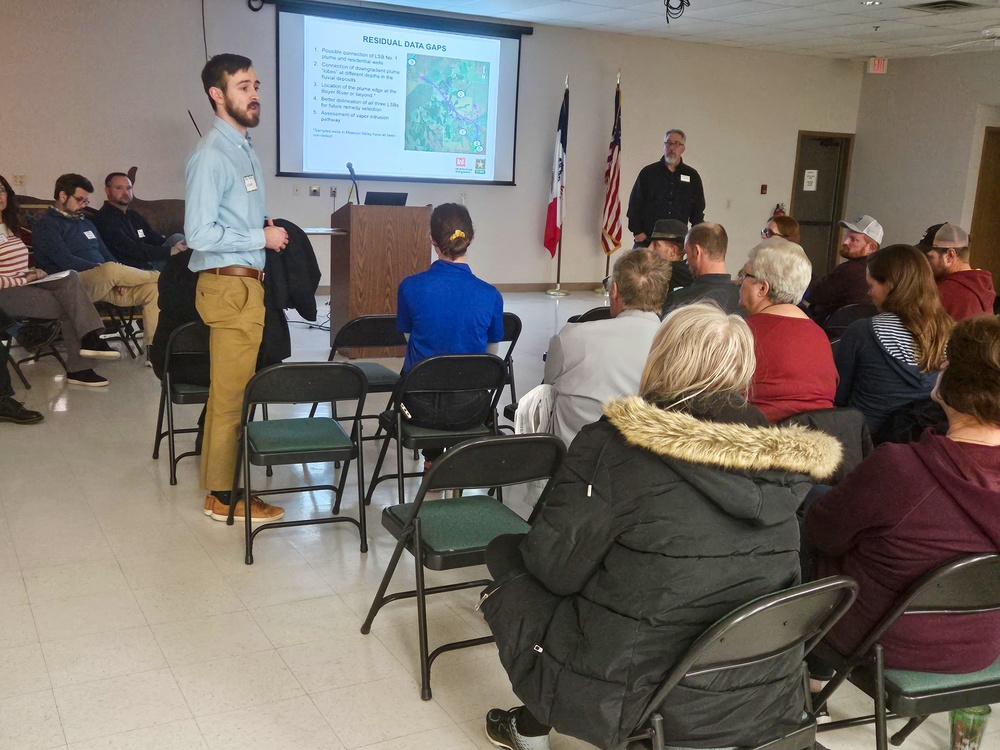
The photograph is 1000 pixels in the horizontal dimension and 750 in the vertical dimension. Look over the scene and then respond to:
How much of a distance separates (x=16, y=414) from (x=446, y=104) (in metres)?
6.05

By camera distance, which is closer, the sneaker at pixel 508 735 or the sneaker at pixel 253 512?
the sneaker at pixel 508 735

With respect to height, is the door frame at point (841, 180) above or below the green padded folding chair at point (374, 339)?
above

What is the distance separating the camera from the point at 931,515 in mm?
1780

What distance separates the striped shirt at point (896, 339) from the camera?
298 centimetres

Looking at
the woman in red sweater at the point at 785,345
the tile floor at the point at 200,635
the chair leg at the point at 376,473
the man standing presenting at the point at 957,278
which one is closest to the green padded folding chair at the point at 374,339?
the chair leg at the point at 376,473

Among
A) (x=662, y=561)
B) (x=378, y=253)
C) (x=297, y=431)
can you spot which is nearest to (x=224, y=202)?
(x=297, y=431)

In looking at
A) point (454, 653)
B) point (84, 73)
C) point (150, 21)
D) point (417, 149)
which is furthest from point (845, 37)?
point (454, 653)

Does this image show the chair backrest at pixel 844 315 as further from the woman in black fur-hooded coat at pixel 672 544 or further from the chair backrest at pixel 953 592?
the woman in black fur-hooded coat at pixel 672 544

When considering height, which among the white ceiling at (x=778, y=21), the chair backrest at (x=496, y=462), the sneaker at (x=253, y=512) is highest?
the white ceiling at (x=778, y=21)

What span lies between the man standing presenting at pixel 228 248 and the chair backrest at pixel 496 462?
135 centimetres

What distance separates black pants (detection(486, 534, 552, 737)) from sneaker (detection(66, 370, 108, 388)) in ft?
13.2

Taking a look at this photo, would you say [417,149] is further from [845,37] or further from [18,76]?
[845,37]

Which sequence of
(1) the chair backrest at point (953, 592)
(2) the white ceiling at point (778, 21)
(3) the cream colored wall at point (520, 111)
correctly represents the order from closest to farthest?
(1) the chair backrest at point (953, 592) → (3) the cream colored wall at point (520, 111) → (2) the white ceiling at point (778, 21)

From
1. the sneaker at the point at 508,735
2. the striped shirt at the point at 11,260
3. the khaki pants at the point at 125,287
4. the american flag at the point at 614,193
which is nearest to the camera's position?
the sneaker at the point at 508,735
